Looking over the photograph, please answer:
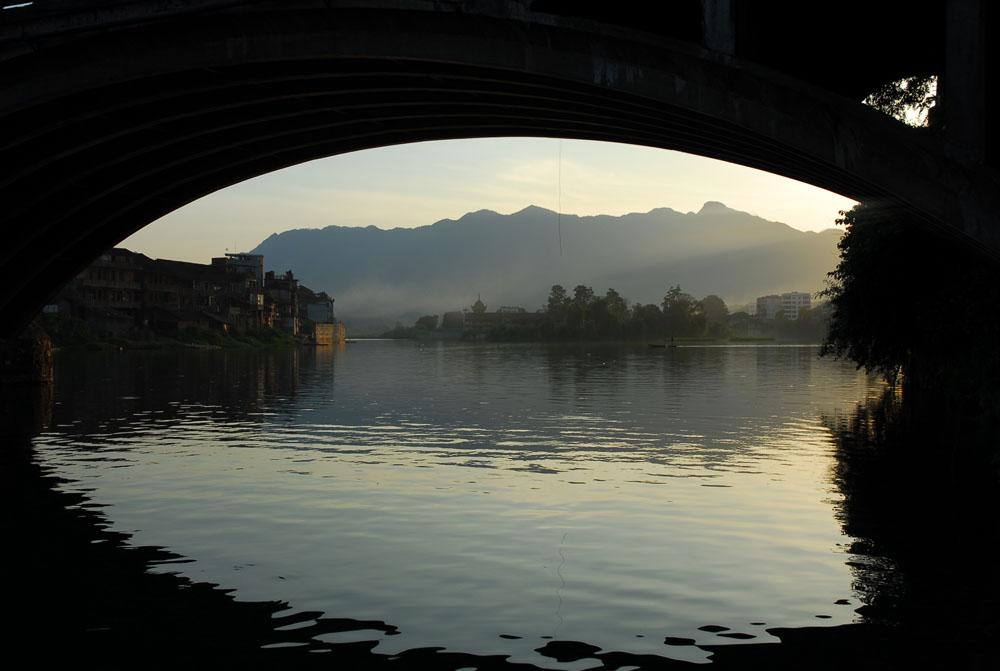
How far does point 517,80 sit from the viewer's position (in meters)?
16.6

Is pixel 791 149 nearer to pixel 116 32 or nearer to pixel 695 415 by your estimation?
pixel 116 32

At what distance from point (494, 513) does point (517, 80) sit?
25.0ft

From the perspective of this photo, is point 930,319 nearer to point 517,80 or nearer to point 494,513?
point 517,80

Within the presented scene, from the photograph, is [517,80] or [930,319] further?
[930,319]

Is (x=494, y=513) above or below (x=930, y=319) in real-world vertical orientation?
below

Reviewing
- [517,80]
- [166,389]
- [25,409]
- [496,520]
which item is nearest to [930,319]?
[517,80]

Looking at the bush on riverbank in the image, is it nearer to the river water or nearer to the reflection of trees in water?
the reflection of trees in water

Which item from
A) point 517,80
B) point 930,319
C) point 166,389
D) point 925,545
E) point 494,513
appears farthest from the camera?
point 166,389

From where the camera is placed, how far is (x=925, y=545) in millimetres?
14156

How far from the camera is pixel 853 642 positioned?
374 inches

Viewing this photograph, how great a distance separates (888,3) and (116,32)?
13.4m

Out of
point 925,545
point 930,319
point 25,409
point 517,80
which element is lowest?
point 925,545

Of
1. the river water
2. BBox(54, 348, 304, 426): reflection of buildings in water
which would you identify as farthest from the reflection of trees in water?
BBox(54, 348, 304, 426): reflection of buildings in water

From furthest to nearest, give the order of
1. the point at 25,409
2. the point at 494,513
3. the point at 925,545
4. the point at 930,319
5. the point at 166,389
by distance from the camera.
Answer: the point at 166,389 < the point at 25,409 < the point at 930,319 < the point at 494,513 < the point at 925,545
